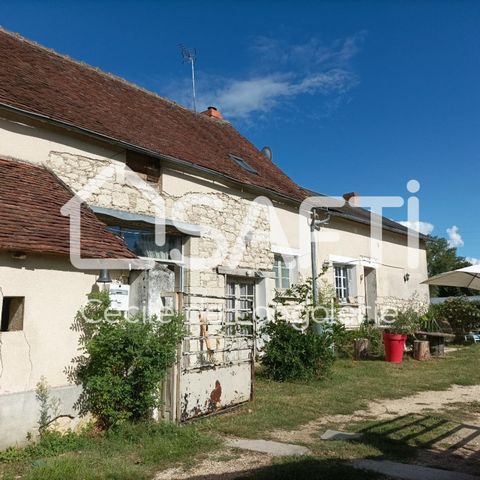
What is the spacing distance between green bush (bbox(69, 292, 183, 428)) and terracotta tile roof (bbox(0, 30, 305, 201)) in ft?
11.6

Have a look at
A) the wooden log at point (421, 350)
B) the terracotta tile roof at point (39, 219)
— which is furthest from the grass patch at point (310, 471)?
the wooden log at point (421, 350)

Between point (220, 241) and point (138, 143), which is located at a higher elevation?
point (138, 143)

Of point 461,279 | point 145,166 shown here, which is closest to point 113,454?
point 145,166

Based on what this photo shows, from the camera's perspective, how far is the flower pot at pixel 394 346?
11.6m

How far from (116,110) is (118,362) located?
6249 mm

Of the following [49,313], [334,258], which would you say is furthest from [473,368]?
[49,313]

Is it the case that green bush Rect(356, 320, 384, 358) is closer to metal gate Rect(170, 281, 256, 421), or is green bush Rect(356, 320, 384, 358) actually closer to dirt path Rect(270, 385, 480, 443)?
dirt path Rect(270, 385, 480, 443)

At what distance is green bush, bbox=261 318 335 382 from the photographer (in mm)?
8805

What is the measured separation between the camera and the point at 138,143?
8625 mm

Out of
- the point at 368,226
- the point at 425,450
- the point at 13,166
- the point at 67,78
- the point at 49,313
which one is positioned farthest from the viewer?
the point at 368,226

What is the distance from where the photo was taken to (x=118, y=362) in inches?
217

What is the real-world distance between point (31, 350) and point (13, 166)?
2.95m

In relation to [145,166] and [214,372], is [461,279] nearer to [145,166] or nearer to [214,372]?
[214,372]

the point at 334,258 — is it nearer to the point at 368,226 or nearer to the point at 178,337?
the point at 368,226
